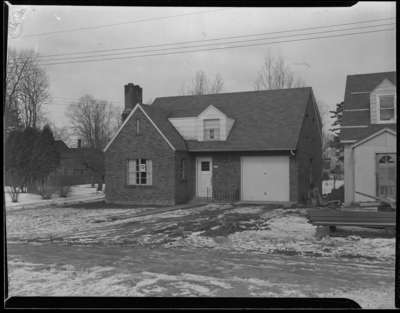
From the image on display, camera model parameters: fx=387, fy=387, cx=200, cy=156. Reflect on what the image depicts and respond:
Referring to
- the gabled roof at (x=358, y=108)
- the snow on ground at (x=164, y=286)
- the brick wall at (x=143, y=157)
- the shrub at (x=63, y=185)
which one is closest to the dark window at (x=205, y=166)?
the brick wall at (x=143, y=157)

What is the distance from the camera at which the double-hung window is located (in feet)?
58.7

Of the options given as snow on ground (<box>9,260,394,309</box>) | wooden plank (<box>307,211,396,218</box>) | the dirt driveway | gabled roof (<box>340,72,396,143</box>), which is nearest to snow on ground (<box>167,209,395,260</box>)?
the dirt driveway

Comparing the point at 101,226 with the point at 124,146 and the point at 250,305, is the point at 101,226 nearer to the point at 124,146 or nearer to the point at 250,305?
the point at 124,146

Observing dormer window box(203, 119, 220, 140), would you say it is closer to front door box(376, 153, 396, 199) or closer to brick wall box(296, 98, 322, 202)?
brick wall box(296, 98, 322, 202)

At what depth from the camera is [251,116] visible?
19.2 meters

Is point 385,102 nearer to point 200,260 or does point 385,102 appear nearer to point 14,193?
point 200,260

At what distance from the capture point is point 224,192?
1812 cm

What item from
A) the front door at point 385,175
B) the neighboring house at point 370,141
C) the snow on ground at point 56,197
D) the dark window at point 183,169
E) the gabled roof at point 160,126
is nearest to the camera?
the front door at point 385,175

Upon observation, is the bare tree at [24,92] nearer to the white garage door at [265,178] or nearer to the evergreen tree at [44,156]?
the evergreen tree at [44,156]

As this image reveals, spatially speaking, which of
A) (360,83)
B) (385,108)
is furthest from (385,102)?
(360,83)

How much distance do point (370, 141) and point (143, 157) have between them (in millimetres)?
9642

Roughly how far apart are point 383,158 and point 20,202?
1489 cm

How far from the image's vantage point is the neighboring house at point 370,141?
1430cm

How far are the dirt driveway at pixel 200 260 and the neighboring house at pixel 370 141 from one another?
4422 millimetres
